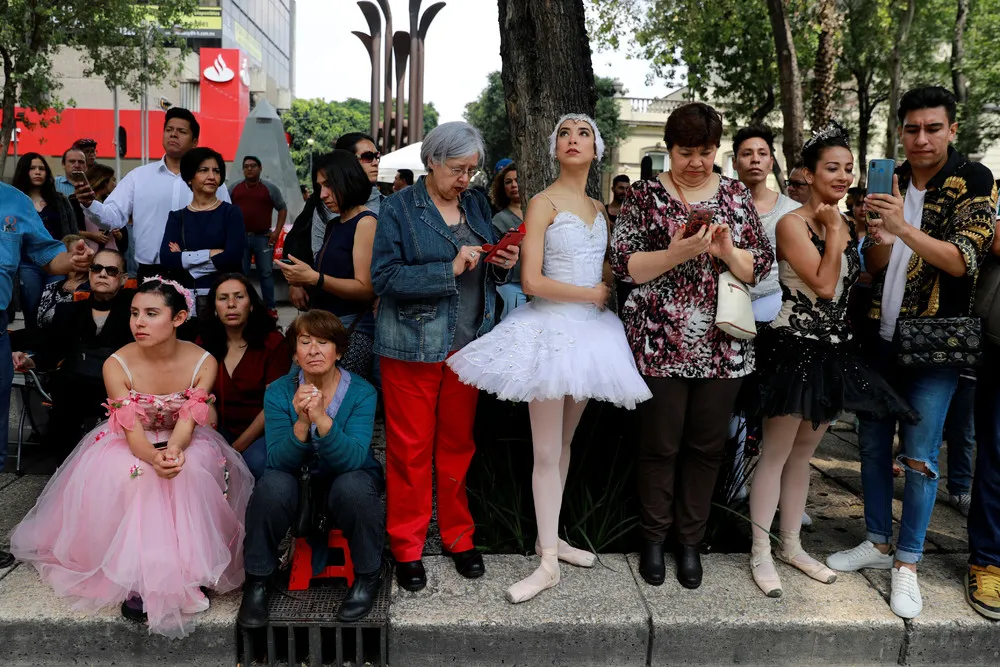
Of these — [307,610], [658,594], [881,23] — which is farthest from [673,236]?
[881,23]

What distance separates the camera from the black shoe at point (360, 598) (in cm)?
312

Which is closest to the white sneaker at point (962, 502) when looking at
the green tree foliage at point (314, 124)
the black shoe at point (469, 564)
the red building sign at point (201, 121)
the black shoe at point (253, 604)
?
the black shoe at point (469, 564)

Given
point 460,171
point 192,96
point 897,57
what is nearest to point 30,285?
point 460,171

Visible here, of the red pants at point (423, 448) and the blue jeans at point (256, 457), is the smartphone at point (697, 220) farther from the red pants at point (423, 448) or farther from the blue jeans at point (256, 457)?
the blue jeans at point (256, 457)

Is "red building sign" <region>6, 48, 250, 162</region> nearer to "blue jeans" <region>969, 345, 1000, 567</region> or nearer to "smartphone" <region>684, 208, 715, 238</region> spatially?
"smartphone" <region>684, 208, 715, 238</region>

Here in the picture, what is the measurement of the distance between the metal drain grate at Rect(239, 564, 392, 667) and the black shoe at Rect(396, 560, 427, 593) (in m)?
0.15

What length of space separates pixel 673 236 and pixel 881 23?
740 inches

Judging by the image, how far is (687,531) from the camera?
11.5ft

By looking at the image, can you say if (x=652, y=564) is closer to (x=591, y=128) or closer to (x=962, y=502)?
(x=591, y=128)

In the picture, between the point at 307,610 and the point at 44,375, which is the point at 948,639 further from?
the point at 44,375

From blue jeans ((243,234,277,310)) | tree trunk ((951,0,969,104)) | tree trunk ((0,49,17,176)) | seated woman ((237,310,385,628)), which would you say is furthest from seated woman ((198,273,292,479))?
tree trunk ((951,0,969,104))

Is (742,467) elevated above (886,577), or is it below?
above

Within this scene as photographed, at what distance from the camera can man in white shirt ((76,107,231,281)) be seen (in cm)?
494

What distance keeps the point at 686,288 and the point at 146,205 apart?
11.5 feet
